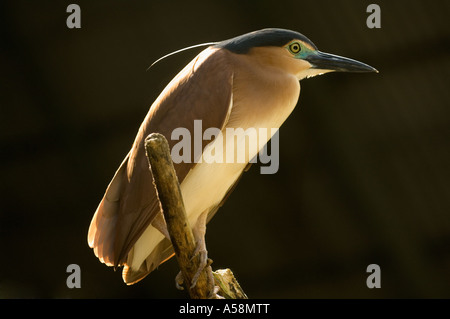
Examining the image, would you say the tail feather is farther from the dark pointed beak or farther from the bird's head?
the dark pointed beak

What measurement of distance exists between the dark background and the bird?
2.50 ft

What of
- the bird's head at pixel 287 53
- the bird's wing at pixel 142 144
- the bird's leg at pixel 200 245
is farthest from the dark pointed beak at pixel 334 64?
the bird's leg at pixel 200 245

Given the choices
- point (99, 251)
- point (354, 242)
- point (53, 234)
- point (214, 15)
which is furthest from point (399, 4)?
point (53, 234)

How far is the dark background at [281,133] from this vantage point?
2.86 m

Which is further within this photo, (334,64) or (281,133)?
(281,133)

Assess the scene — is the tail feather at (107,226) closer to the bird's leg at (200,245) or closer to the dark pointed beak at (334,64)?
the bird's leg at (200,245)

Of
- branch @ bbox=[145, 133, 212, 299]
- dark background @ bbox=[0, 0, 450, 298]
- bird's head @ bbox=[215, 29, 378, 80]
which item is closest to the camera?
branch @ bbox=[145, 133, 212, 299]

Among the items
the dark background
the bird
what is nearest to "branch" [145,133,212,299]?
the bird

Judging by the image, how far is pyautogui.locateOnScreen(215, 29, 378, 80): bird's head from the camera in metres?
2.03

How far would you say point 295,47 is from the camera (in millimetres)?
2051

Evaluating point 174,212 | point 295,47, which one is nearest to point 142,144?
point 174,212

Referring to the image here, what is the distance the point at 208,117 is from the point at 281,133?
1.07 metres

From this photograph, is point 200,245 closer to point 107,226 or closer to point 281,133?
point 107,226

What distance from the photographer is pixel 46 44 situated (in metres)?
2.92
